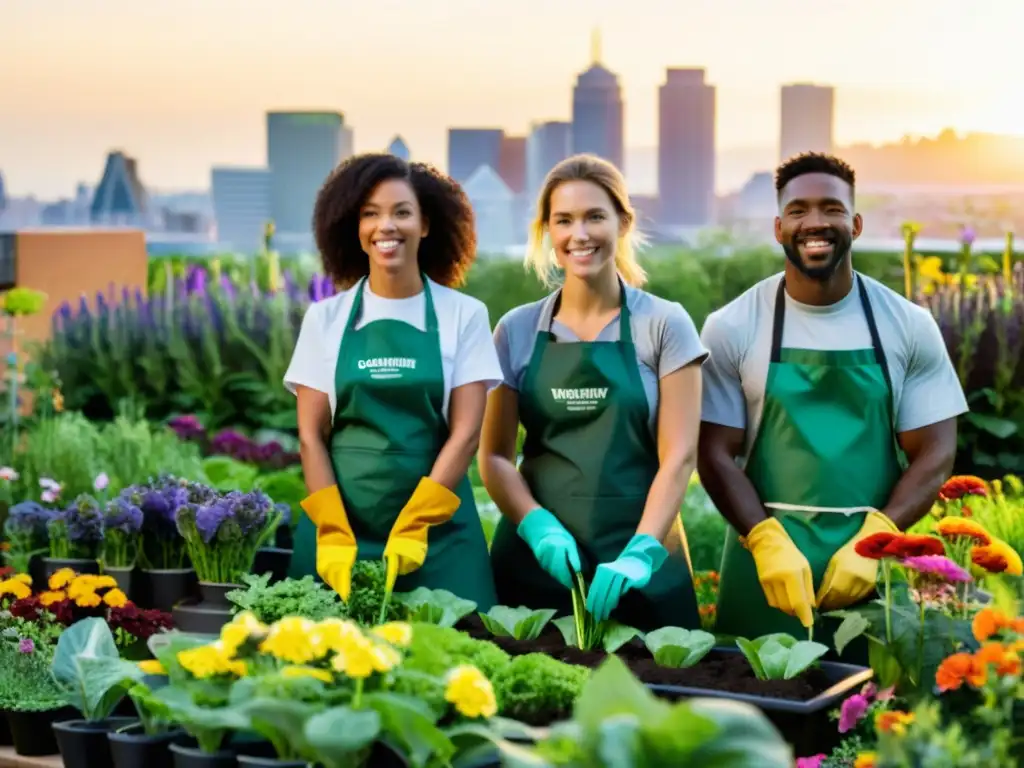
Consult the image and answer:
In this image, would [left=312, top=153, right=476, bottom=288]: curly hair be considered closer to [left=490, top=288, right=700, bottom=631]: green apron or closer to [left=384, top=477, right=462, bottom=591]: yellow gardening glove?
[left=490, top=288, right=700, bottom=631]: green apron

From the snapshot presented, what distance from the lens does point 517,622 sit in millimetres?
3338

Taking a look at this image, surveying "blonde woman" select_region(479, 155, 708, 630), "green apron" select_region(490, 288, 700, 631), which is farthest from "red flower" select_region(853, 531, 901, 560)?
"green apron" select_region(490, 288, 700, 631)

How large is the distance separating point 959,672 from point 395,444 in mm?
1564

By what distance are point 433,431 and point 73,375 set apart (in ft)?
18.7

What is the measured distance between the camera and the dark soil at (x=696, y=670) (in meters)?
2.87

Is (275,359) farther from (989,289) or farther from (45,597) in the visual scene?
(45,597)

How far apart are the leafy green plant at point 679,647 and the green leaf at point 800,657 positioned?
0.64 ft

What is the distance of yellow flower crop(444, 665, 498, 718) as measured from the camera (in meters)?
2.33

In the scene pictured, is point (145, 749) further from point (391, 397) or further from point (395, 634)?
point (391, 397)

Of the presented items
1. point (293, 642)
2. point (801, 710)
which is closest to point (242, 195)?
point (801, 710)

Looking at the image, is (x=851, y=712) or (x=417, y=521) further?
(x=417, y=521)

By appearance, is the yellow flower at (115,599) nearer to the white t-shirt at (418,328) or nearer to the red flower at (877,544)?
the white t-shirt at (418,328)

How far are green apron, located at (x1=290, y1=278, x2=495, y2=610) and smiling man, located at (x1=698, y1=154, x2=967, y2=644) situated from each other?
0.63 metres

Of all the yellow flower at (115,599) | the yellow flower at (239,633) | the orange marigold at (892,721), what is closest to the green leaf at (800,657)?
the orange marigold at (892,721)
